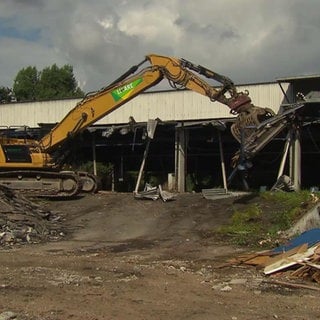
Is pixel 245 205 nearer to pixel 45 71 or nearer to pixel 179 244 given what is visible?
pixel 179 244

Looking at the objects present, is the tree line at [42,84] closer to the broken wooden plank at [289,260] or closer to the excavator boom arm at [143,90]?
the excavator boom arm at [143,90]

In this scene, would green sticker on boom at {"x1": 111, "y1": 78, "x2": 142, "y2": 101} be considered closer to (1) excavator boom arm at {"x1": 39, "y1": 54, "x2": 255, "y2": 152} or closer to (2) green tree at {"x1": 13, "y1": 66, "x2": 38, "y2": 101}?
(1) excavator boom arm at {"x1": 39, "y1": 54, "x2": 255, "y2": 152}

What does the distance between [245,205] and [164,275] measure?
983 centimetres

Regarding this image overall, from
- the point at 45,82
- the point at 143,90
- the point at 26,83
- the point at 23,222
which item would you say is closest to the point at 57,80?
the point at 45,82

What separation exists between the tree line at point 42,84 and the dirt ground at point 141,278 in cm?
5596

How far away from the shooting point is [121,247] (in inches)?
621

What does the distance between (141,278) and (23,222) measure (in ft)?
26.5

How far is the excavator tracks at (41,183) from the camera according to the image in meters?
24.6

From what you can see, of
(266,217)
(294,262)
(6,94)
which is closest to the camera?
(294,262)

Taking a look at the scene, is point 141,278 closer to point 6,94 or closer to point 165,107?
point 165,107

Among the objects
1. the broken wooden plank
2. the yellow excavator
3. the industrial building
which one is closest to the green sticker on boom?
the yellow excavator

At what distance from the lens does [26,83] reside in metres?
75.2

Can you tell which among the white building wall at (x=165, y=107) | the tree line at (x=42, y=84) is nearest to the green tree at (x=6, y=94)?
the tree line at (x=42, y=84)

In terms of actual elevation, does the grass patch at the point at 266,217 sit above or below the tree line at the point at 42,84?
below
